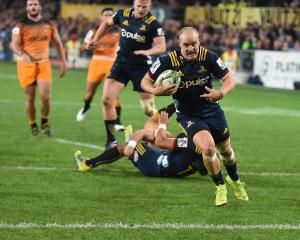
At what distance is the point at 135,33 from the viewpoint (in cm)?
1311

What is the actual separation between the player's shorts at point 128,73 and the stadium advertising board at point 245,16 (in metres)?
21.7

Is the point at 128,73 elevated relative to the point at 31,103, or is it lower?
elevated

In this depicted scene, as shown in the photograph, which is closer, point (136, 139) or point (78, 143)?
point (136, 139)

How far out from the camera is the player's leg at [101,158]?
10.9 meters

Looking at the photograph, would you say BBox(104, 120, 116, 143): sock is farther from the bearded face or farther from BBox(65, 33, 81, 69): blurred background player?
BBox(65, 33, 81, 69): blurred background player

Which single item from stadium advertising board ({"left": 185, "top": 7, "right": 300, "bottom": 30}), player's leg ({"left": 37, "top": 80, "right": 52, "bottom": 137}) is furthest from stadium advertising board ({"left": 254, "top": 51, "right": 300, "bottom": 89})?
player's leg ({"left": 37, "top": 80, "right": 52, "bottom": 137})

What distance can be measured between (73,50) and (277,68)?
43.2 feet

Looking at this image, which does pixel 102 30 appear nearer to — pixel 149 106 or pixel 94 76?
pixel 149 106

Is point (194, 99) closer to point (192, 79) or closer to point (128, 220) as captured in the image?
point (192, 79)

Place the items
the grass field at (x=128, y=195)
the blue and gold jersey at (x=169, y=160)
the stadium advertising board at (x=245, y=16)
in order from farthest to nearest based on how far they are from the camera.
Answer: the stadium advertising board at (x=245, y=16) → the blue and gold jersey at (x=169, y=160) → the grass field at (x=128, y=195)

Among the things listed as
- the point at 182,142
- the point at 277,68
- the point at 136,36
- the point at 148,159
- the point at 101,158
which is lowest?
the point at 277,68

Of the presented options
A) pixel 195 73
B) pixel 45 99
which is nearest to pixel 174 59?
pixel 195 73

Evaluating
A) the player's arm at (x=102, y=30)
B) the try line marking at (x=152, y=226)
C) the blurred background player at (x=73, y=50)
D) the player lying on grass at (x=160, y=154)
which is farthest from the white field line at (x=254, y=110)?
the blurred background player at (x=73, y=50)

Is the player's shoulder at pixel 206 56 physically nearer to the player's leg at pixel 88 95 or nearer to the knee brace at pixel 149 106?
the knee brace at pixel 149 106
